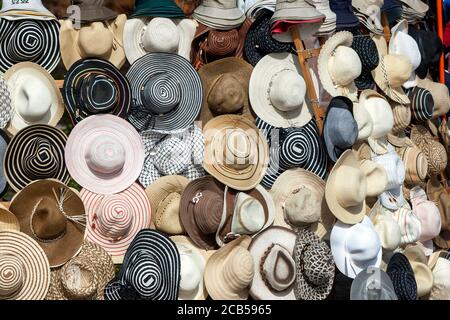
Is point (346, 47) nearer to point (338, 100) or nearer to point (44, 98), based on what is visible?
point (338, 100)

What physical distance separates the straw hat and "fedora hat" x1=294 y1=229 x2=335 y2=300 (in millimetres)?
414

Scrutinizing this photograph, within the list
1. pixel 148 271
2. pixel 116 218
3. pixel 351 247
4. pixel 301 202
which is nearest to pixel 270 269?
pixel 301 202

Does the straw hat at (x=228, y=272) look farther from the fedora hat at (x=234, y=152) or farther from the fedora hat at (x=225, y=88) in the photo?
the fedora hat at (x=225, y=88)

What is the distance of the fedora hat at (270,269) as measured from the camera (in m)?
5.39

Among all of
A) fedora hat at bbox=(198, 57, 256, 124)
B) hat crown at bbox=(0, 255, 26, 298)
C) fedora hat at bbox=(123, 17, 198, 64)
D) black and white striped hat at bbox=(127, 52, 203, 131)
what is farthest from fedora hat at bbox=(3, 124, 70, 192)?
fedora hat at bbox=(198, 57, 256, 124)

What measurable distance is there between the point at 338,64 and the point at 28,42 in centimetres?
205

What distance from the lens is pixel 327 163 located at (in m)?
5.94

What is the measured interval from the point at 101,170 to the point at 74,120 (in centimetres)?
32

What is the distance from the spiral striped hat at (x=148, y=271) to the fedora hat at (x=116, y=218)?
109 millimetres

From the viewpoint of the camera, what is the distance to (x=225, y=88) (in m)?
5.44

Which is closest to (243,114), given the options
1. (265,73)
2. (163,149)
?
(265,73)

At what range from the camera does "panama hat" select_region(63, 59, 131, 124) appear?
500 cm

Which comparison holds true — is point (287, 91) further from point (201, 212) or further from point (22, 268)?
point (22, 268)

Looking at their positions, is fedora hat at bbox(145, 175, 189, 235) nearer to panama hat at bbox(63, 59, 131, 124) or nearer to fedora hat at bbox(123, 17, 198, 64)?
panama hat at bbox(63, 59, 131, 124)
